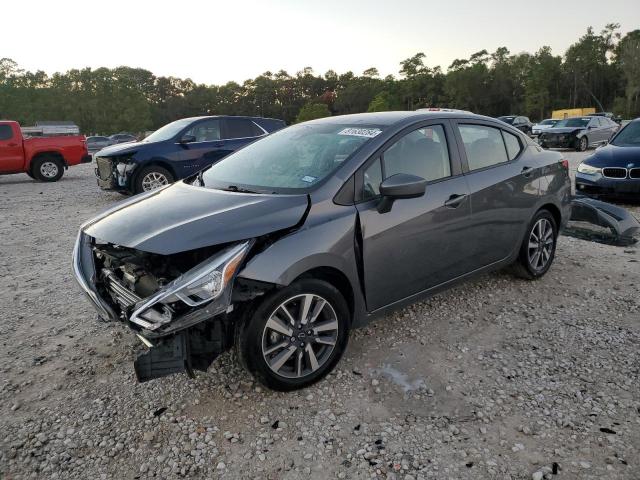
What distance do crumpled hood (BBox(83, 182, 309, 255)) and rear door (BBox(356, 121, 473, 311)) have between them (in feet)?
1.81

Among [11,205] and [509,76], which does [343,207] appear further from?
[509,76]

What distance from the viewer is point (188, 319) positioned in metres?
2.43

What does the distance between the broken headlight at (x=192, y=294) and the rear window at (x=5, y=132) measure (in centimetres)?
1343

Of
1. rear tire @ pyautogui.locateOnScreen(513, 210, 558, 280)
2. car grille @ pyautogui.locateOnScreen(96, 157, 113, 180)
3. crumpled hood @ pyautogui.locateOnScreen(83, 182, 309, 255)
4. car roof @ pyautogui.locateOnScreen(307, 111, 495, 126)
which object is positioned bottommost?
rear tire @ pyautogui.locateOnScreen(513, 210, 558, 280)

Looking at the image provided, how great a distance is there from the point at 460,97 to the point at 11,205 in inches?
3363

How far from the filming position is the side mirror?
2.97 metres

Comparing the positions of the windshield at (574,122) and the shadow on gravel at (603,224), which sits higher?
the windshield at (574,122)

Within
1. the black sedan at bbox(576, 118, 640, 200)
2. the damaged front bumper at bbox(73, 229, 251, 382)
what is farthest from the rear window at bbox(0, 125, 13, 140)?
the black sedan at bbox(576, 118, 640, 200)

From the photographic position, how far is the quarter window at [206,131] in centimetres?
980

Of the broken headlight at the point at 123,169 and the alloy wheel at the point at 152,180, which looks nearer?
the broken headlight at the point at 123,169

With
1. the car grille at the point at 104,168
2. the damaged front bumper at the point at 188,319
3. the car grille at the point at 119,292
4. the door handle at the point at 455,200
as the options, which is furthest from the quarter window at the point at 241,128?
the damaged front bumper at the point at 188,319

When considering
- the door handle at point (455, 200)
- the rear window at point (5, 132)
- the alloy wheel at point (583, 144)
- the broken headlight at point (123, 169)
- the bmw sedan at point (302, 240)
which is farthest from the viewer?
the alloy wheel at point (583, 144)

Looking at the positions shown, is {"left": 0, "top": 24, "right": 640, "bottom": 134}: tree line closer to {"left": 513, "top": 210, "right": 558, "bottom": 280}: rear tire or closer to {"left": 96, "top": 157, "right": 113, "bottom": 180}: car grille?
{"left": 96, "top": 157, "right": 113, "bottom": 180}: car grille

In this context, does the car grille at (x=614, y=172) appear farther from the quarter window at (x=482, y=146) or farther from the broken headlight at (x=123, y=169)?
the broken headlight at (x=123, y=169)
